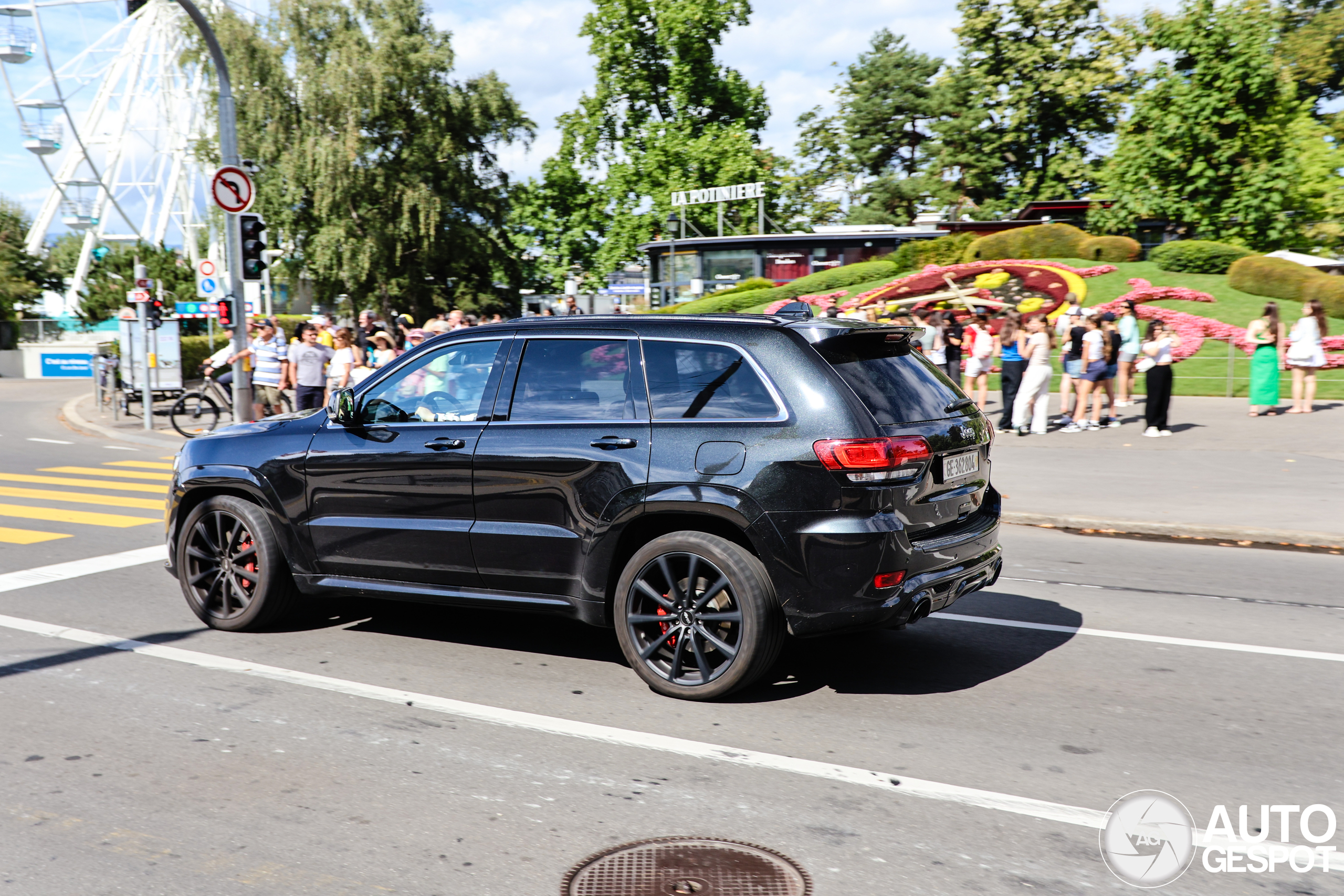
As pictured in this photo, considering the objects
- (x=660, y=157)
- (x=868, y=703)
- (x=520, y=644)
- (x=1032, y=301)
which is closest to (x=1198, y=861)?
(x=868, y=703)

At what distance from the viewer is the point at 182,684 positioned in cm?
536

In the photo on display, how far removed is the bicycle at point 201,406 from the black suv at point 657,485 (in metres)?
12.9

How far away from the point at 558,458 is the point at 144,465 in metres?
12.1

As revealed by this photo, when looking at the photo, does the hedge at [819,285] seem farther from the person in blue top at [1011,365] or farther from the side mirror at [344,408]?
the side mirror at [344,408]

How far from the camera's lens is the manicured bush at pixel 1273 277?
29391 mm

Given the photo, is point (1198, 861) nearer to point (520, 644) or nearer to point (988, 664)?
point (988, 664)

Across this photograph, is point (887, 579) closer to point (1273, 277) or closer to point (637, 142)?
point (1273, 277)

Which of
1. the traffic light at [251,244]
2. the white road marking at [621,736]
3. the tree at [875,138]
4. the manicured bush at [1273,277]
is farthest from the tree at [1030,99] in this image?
the white road marking at [621,736]

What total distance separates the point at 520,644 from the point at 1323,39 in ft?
221

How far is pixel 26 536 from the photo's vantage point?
958cm

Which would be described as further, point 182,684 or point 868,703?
point 182,684

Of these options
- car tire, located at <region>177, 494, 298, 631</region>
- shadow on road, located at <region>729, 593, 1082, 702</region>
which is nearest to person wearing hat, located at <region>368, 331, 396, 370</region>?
car tire, located at <region>177, 494, 298, 631</region>

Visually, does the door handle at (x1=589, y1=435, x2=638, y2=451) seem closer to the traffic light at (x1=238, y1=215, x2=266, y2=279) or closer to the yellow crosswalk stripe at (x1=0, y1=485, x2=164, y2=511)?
the yellow crosswalk stripe at (x1=0, y1=485, x2=164, y2=511)

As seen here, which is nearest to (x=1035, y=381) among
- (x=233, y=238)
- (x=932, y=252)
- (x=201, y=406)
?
(x=233, y=238)
